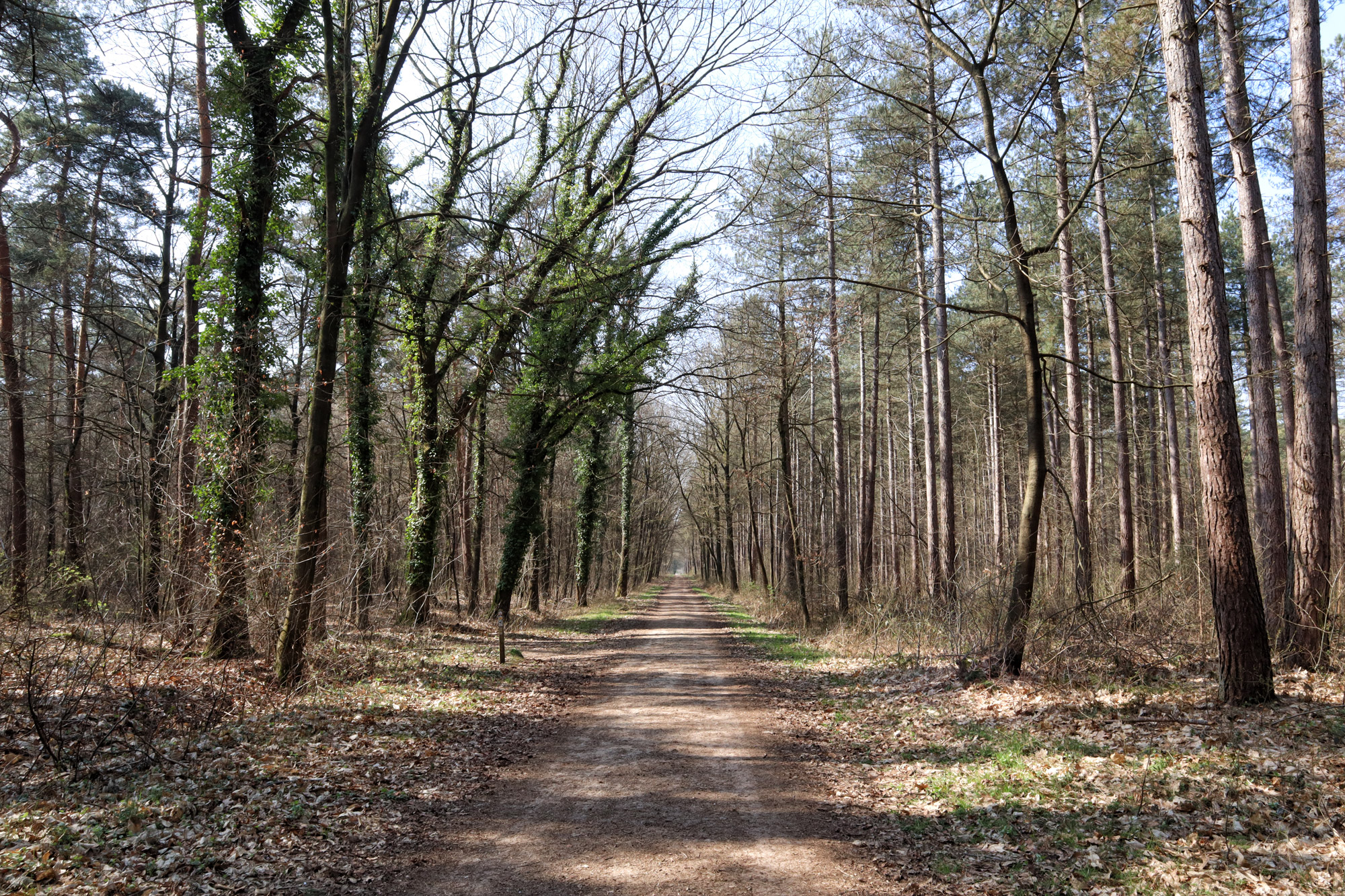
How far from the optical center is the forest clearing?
194 inches

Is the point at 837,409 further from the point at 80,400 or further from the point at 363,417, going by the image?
the point at 80,400

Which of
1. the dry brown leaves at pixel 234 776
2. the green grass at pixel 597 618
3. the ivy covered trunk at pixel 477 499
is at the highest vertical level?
the ivy covered trunk at pixel 477 499

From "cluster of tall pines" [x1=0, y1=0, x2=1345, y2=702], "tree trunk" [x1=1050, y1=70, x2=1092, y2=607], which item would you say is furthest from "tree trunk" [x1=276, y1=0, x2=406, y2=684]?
"tree trunk" [x1=1050, y1=70, x2=1092, y2=607]

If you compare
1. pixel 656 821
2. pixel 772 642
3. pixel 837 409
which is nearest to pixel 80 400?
pixel 772 642

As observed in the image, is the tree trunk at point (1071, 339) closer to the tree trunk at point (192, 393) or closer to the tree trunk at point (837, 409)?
the tree trunk at point (837, 409)

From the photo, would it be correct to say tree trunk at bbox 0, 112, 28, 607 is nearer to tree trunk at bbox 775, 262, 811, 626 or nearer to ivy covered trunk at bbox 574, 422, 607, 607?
tree trunk at bbox 775, 262, 811, 626

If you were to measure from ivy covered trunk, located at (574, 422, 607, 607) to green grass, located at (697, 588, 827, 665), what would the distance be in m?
5.57

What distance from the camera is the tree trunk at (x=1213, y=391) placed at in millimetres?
6531

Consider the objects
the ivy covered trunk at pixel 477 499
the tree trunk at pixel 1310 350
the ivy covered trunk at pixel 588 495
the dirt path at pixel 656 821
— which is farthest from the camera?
the ivy covered trunk at pixel 588 495

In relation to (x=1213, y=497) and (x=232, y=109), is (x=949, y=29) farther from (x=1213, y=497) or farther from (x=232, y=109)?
(x=232, y=109)

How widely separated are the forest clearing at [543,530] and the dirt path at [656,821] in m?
0.05

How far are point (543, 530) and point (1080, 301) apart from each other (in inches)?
538

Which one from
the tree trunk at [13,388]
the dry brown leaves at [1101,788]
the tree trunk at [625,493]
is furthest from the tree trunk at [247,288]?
the tree trunk at [625,493]

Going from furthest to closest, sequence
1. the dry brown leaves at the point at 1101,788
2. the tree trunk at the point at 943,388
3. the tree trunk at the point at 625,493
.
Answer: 1. the tree trunk at the point at 625,493
2. the tree trunk at the point at 943,388
3. the dry brown leaves at the point at 1101,788
